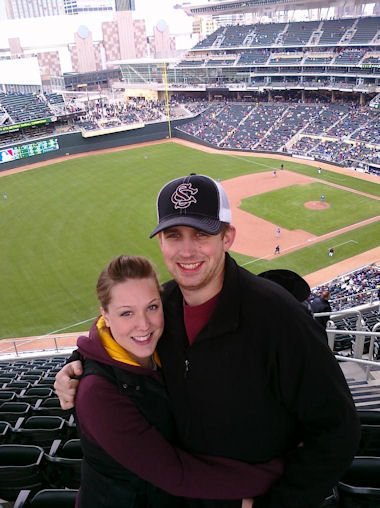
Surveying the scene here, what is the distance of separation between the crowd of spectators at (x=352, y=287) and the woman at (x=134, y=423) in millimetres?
14585

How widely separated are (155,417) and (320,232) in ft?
82.4

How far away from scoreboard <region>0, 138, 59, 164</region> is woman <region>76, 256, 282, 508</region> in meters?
44.3

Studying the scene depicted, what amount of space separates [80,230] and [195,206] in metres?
26.2

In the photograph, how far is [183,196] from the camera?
2156mm

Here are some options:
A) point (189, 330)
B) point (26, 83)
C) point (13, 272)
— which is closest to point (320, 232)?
point (13, 272)

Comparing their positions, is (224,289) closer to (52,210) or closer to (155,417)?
(155,417)

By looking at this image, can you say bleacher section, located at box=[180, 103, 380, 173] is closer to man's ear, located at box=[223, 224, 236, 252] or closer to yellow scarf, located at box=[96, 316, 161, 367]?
A: man's ear, located at box=[223, 224, 236, 252]

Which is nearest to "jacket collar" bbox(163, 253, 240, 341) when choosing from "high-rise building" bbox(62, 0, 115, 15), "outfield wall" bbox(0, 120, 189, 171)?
"outfield wall" bbox(0, 120, 189, 171)

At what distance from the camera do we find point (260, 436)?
2023 millimetres

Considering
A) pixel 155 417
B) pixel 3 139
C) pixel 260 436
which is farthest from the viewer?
pixel 3 139

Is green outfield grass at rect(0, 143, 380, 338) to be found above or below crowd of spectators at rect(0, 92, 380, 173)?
below

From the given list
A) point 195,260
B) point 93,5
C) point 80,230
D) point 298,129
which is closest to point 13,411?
point 195,260

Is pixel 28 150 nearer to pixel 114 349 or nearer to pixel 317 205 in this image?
pixel 317 205

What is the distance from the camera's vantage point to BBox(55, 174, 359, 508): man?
73.5 inches
